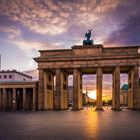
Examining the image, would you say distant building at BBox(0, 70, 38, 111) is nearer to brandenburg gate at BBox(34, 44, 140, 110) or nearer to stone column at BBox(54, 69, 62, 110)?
brandenburg gate at BBox(34, 44, 140, 110)

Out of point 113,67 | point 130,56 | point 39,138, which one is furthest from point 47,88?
point 39,138

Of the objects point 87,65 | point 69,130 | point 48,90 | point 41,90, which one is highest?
point 87,65

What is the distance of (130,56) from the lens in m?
77.1

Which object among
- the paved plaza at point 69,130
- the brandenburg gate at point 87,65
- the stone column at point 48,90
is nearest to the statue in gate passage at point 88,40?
the brandenburg gate at point 87,65

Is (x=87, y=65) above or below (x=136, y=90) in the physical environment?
above

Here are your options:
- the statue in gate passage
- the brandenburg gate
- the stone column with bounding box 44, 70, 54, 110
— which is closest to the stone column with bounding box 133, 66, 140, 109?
the brandenburg gate

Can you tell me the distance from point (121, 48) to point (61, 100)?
22.8 meters

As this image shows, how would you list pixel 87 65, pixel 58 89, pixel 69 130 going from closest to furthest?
pixel 69 130 < pixel 87 65 < pixel 58 89

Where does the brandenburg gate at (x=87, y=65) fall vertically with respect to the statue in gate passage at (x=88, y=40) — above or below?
below

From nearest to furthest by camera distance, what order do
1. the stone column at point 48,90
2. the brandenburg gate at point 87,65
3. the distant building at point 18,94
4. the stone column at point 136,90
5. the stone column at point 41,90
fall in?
1. the stone column at point 136,90
2. the brandenburg gate at point 87,65
3. the stone column at point 41,90
4. the stone column at point 48,90
5. the distant building at point 18,94

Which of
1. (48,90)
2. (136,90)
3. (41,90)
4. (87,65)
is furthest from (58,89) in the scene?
(136,90)

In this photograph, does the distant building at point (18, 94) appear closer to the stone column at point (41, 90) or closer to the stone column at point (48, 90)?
the stone column at point (48, 90)

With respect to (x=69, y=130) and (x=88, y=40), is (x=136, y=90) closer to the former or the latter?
(x=88, y=40)

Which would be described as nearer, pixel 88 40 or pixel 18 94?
pixel 88 40
